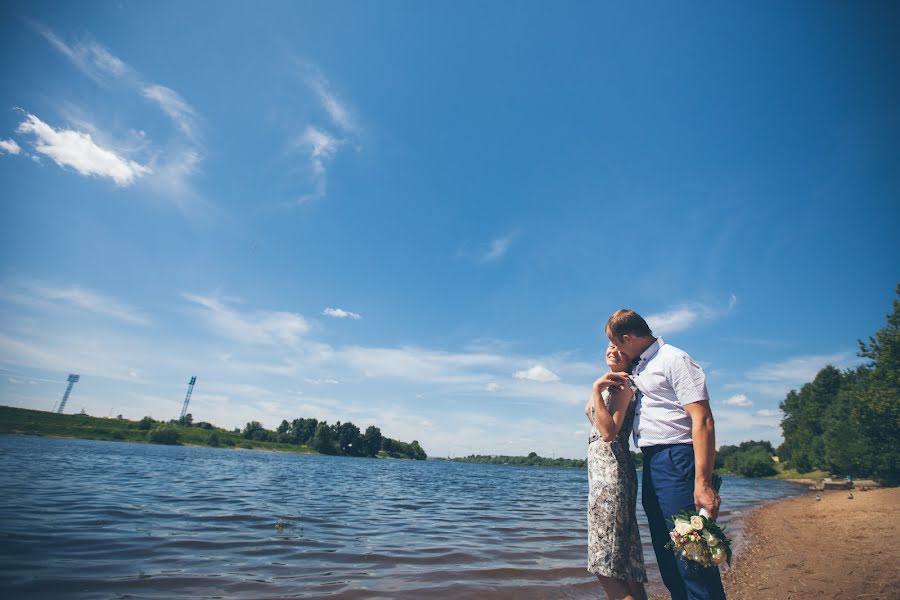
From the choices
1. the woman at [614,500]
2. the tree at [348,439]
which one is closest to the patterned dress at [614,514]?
the woman at [614,500]

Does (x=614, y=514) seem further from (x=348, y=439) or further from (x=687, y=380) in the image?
(x=348, y=439)

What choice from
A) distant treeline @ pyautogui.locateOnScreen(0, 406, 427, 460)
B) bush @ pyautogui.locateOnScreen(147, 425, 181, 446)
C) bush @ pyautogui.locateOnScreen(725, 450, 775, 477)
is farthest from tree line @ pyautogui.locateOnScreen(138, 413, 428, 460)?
bush @ pyautogui.locateOnScreen(725, 450, 775, 477)

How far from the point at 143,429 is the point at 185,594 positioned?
372 ft

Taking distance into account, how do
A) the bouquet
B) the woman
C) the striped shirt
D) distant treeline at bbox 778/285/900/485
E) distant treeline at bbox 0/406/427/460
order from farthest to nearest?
1. distant treeline at bbox 0/406/427/460
2. distant treeline at bbox 778/285/900/485
3. the woman
4. the striped shirt
5. the bouquet

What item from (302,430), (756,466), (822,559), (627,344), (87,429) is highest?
(302,430)

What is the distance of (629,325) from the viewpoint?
3.46 m

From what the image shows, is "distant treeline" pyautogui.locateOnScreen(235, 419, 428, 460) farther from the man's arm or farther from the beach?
the man's arm

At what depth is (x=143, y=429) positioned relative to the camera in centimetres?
9031

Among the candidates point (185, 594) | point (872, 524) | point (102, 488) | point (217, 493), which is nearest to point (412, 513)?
point (217, 493)

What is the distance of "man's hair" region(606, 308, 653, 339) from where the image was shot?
11.3 ft

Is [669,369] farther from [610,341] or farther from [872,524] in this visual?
[872,524]

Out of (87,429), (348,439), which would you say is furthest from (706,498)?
(348,439)

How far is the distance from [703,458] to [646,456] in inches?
22.4

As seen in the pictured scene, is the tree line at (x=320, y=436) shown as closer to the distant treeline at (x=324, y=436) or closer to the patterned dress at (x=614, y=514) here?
the distant treeline at (x=324, y=436)
